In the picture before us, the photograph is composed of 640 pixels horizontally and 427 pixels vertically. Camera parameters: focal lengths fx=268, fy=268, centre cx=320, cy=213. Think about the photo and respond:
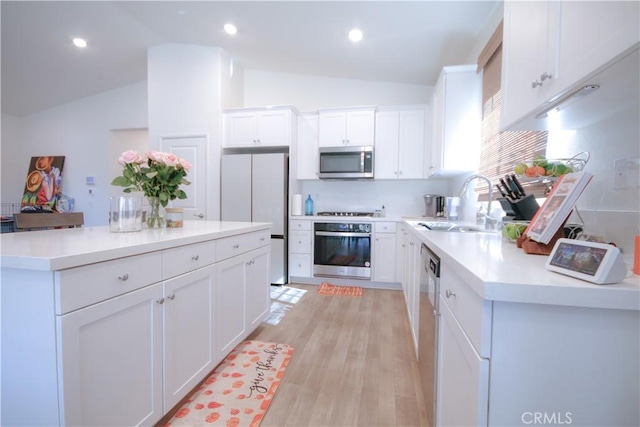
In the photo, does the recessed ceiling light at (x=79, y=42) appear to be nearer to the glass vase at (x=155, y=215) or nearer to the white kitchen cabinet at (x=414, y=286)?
the glass vase at (x=155, y=215)

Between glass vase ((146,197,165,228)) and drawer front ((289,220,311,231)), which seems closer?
glass vase ((146,197,165,228))

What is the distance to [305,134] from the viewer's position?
12.5 feet

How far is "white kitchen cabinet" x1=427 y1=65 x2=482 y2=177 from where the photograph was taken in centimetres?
253

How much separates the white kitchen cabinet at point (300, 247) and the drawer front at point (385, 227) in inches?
34.4

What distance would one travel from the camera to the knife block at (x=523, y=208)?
4.37 ft

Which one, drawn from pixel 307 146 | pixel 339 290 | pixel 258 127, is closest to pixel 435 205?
pixel 339 290

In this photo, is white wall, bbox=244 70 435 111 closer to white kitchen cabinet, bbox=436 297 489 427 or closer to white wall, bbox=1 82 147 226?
white wall, bbox=1 82 147 226

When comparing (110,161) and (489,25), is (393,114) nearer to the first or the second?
(489,25)

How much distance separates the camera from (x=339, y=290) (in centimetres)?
338

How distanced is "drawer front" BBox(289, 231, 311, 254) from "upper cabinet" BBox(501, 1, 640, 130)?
2622 mm

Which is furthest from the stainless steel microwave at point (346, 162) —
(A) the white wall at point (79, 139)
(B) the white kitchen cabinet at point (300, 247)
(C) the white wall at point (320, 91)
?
(A) the white wall at point (79, 139)

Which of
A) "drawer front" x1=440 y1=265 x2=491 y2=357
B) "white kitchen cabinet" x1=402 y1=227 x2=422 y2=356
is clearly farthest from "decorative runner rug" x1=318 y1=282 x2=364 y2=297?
"drawer front" x1=440 y1=265 x2=491 y2=357

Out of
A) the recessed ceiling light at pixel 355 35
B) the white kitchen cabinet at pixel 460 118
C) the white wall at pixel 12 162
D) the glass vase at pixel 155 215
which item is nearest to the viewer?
the glass vase at pixel 155 215

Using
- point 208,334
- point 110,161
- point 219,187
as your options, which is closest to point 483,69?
point 208,334
